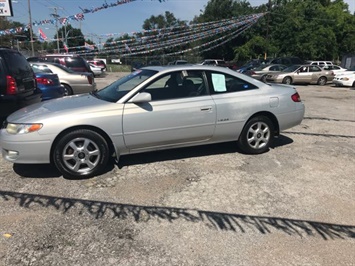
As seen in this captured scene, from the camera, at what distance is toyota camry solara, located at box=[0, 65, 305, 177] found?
4094 millimetres

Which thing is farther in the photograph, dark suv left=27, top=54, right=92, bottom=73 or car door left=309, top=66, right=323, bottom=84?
car door left=309, top=66, right=323, bottom=84

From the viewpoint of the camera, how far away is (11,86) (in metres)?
5.77

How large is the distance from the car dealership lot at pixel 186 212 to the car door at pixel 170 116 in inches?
17.3

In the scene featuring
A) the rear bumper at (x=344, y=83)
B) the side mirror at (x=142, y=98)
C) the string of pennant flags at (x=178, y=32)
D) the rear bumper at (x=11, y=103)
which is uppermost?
the string of pennant flags at (x=178, y=32)

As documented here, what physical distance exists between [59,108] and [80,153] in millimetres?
711

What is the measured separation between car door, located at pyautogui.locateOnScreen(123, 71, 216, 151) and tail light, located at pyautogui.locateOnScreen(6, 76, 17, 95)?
2730 millimetres

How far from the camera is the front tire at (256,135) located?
5188mm

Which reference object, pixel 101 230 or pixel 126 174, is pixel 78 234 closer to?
pixel 101 230

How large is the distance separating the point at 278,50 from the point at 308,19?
4.79 meters

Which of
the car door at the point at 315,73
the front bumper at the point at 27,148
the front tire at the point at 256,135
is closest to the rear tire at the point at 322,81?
the car door at the point at 315,73

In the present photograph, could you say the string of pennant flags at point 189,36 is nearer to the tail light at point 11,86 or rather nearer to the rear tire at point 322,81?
the rear tire at point 322,81

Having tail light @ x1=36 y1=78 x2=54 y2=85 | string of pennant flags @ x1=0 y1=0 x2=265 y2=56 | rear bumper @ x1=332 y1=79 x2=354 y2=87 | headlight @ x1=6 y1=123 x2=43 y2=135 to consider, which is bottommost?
rear bumper @ x1=332 y1=79 x2=354 y2=87

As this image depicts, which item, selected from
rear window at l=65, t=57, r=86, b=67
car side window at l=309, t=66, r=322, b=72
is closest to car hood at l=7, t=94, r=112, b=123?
rear window at l=65, t=57, r=86, b=67

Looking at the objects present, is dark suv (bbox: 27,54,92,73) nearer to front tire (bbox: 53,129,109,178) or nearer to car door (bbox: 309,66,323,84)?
front tire (bbox: 53,129,109,178)
